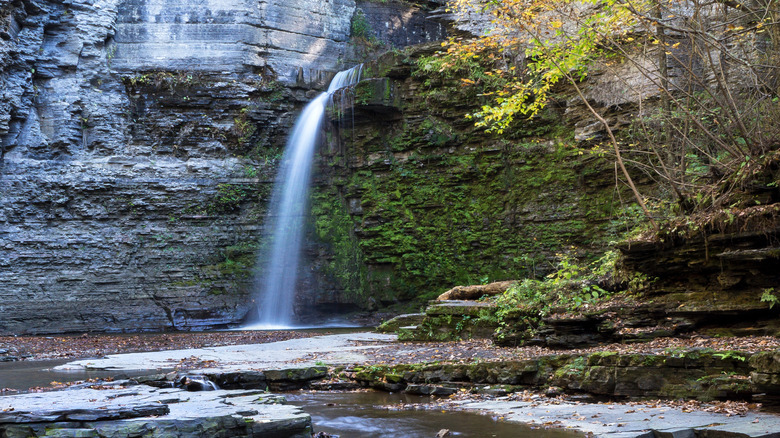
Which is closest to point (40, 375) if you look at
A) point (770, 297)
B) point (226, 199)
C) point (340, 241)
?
point (770, 297)

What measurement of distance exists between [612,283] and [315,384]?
4.13 m

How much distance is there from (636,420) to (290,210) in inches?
594

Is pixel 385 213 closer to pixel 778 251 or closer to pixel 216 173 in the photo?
pixel 216 173

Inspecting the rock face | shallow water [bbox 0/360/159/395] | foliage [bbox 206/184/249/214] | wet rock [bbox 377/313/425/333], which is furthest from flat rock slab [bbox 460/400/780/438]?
foliage [bbox 206/184/249/214]

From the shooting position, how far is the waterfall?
1788 cm

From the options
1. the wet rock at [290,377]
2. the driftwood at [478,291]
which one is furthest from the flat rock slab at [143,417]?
the driftwood at [478,291]

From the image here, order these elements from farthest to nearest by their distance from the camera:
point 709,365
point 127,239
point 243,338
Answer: point 127,239 < point 243,338 < point 709,365

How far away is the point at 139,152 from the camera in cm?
1820

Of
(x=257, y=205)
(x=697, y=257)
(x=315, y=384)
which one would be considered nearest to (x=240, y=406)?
(x=315, y=384)

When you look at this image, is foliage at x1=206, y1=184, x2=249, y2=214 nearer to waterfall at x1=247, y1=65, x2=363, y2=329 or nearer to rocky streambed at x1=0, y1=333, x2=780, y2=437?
waterfall at x1=247, y1=65, x2=363, y2=329

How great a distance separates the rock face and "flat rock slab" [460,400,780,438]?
13365 millimetres

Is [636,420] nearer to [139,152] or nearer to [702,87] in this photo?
[702,87]

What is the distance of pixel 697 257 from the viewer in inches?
272

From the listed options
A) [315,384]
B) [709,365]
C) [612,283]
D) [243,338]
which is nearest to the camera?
[709,365]
